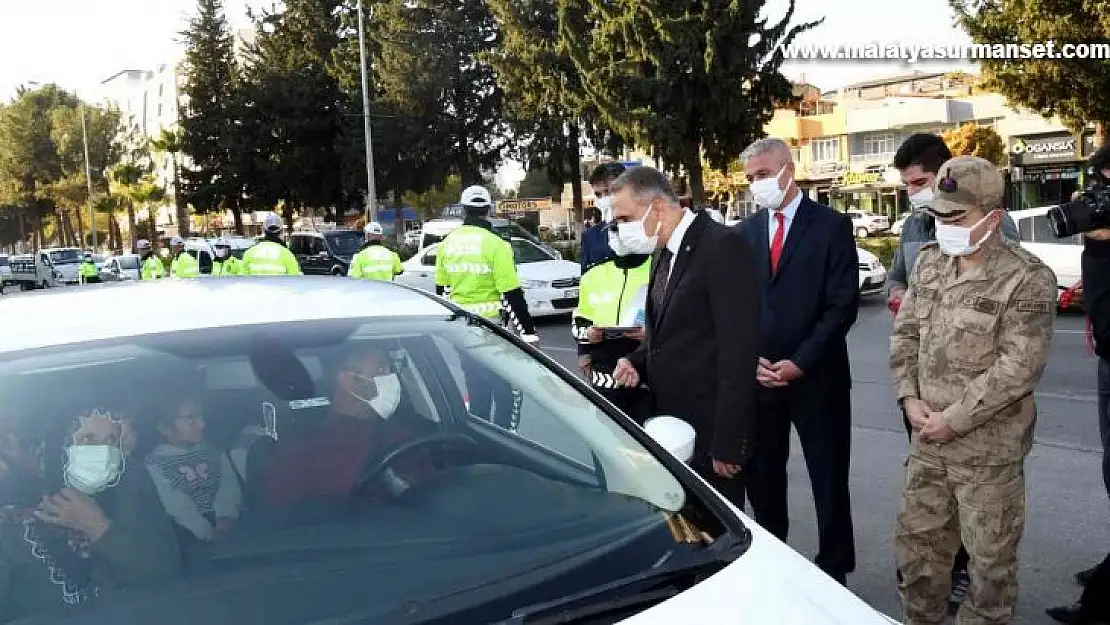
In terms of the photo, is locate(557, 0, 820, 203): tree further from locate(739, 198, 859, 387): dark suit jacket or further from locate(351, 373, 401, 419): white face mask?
locate(351, 373, 401, 419): white face mask

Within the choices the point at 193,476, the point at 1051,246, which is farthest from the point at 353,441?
the point at 1051,246

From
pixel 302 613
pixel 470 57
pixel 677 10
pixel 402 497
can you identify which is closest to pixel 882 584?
pixel 402 497

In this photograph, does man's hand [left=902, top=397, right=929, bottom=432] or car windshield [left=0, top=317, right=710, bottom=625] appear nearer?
car windshield [left=0, top=317, right=710, bottom=625]

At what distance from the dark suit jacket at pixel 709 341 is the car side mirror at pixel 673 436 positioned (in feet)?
2.09

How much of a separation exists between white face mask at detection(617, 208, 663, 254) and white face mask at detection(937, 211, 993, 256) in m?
0.97

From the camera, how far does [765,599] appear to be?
171 cm

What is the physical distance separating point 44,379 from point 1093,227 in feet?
11.1

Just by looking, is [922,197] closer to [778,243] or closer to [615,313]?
[778,243]

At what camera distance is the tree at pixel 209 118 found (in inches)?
1857

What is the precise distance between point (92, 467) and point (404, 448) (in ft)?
2.32

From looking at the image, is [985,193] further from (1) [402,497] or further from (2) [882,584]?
(1) [402,497]

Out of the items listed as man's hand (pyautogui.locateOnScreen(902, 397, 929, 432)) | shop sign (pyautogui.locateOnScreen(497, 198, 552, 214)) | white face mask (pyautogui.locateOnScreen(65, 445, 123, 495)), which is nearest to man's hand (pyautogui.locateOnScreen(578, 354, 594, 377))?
man's hand (pyautogui.locateOnScreen(902, 397, 929, 432))

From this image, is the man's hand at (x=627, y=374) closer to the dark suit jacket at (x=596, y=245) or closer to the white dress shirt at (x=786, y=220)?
the white dress shirt at (x=786, y=220)

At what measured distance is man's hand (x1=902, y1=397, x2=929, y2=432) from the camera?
3.15 metres
